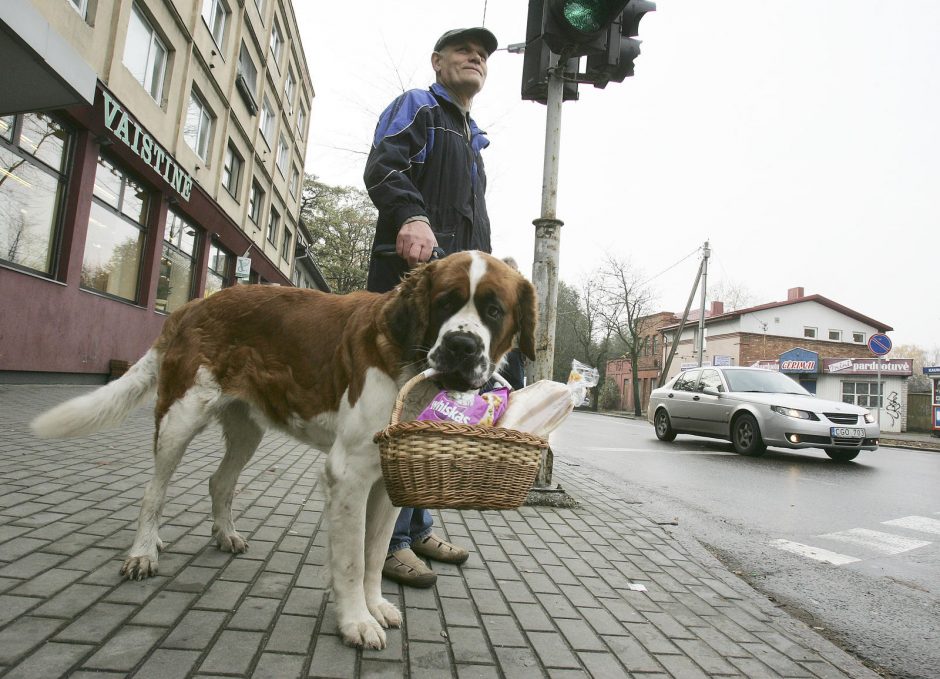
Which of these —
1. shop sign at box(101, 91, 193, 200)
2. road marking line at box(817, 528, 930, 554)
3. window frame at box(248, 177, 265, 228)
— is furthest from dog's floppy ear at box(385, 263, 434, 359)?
window frame at box(248, 177, 265, 228)

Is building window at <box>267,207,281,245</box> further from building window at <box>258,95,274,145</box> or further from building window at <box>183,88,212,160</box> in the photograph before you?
building window at <box>183,88,212,160</box>

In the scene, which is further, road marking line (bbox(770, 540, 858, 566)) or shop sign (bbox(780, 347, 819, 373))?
shop sign (bbox(780, 347, 819, 373))

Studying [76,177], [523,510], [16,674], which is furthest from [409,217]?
[76,177]

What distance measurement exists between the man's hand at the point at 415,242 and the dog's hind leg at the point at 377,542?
1.05m

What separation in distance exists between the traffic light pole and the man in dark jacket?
1916 millimetres

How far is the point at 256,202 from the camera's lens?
78.4ft

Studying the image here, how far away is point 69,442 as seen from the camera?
584 cm

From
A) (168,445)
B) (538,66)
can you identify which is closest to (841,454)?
(538,66)

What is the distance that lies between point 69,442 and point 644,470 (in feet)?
23.5

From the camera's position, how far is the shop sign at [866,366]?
29617 mm

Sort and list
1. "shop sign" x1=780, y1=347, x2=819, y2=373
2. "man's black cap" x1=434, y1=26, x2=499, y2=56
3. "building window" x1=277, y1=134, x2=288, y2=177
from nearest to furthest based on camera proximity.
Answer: "man's black cap" x1=434, y1=26, x2=499, y2=56 < "building window" x1=277, y1=134, x2=288, y2=177 < "shop sign" x1=780, y1=347, x2=819, y2=373

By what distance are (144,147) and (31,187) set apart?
303 cm

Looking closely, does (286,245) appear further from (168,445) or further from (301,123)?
(168,445)

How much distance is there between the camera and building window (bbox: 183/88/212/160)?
1532 centimetres
